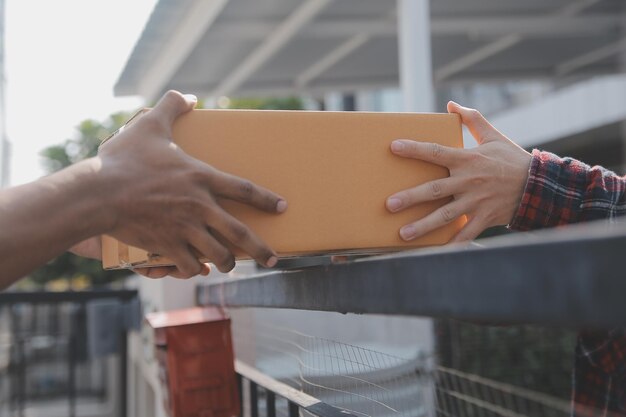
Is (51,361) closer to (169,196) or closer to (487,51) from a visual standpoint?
(487,51)

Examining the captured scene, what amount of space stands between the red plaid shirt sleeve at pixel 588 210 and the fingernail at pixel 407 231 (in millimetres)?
379

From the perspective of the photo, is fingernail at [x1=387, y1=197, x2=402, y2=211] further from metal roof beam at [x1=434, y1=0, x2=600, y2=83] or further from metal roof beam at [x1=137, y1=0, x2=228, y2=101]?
metal roof beam at [x1=434, y1=0, x2=600, y2=83]

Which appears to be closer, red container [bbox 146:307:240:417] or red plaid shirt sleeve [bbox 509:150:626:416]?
red plaid shirt sleeve [bbox 509:150:626:416]

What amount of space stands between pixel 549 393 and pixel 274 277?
15.3 ft

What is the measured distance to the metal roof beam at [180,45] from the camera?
5.71 meters

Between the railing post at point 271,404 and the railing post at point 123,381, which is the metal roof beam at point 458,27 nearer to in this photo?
the railing post at point 123,381

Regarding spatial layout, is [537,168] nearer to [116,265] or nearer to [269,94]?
[116,265]

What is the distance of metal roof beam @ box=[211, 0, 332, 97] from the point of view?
575cm

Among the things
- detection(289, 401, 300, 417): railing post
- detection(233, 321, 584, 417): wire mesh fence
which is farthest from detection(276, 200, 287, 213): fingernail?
detection(289, 401, 300, 417): railing post

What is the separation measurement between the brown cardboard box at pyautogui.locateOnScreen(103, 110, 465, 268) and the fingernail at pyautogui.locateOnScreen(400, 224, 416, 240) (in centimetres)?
1

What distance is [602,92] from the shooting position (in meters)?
9.19

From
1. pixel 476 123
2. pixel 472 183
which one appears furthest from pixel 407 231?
pixel 476 123

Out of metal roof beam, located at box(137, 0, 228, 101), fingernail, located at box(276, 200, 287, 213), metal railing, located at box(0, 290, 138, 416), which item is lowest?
metal railing, located at box(0, 290, 138, 416)

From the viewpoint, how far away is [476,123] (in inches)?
57.4
